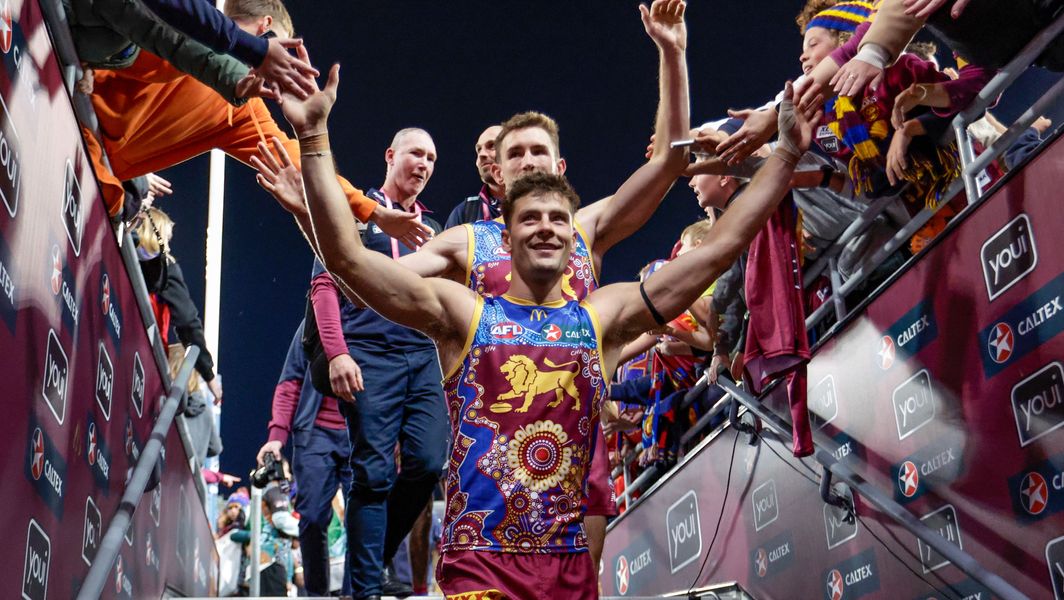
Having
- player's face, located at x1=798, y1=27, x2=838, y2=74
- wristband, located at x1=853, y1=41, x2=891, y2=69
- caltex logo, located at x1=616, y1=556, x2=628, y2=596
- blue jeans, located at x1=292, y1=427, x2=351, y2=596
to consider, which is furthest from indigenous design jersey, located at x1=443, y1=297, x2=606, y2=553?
caltex logo, located at x1=616, y1=556, x2=628, y2=596

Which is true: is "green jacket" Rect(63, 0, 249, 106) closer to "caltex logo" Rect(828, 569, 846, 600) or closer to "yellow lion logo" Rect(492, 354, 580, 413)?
"yellow lion logo" Rect(492, 354, 580, 413)

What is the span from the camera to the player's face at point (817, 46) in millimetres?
3807

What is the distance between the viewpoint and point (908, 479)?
10.8 ft

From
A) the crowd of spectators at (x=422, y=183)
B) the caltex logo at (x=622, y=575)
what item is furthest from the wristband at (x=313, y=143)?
the caltex logo at (x=622, y=575)

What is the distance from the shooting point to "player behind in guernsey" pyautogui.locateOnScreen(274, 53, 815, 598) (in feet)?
7.44

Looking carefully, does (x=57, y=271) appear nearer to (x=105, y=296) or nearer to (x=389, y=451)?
(x=105, y=296)

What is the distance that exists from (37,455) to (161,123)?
1439 mm

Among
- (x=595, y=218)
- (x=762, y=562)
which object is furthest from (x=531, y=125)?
(x=762, y=562)

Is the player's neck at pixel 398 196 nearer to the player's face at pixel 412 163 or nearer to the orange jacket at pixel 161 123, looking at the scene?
the player's face at pixel 412 163

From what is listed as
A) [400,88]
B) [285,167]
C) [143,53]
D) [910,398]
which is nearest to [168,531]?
[143,53]

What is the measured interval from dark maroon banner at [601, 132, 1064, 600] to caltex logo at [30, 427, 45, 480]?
2309 mm

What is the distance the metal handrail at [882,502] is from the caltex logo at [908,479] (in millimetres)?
53

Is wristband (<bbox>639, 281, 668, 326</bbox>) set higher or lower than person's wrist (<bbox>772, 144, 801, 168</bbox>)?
lower

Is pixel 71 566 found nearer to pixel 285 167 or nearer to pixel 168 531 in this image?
pixel 285 167
